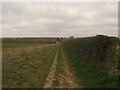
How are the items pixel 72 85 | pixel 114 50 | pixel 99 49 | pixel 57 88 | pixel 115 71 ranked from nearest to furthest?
pixel 57 88 → pixel 72 85 → pixel 115 71 → pixel 114 50 → pixel 99 49

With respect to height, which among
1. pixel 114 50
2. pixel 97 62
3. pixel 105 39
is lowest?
pixel 97 62

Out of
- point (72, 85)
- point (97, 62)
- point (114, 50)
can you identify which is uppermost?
point (114, 50)

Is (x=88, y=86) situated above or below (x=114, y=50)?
below

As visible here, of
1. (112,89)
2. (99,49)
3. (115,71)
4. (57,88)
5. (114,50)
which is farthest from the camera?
(99,49)

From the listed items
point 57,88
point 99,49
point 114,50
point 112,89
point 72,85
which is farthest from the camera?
point 99,49

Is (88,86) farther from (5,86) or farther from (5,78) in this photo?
(5,78)

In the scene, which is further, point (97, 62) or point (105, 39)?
point (97, 62)

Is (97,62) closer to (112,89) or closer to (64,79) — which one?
(64,79)

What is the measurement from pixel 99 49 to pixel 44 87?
554cm

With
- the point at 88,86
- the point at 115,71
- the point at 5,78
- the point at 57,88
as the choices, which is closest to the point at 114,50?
the point at 115,71

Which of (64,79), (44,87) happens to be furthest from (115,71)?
(44,87)

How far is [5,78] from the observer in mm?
8844

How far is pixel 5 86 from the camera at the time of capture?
24.3 ft

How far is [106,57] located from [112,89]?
147 inches
